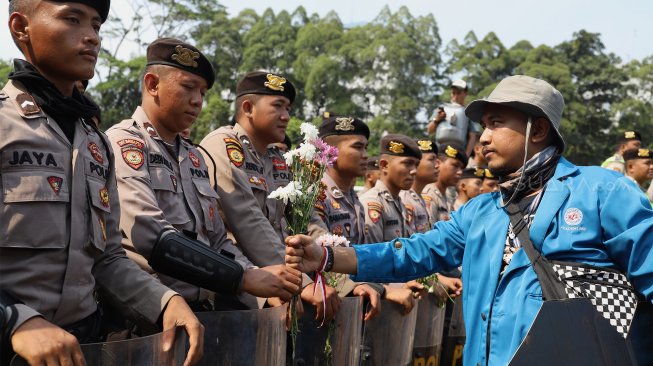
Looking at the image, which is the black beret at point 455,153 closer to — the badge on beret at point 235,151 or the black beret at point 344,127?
the black beret at point 344,127

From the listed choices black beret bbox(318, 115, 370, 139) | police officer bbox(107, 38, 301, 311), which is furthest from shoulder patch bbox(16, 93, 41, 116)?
black beret bbox(318, 115, 370, 139)

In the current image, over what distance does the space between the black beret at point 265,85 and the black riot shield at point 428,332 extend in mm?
1911

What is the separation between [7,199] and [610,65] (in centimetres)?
4094

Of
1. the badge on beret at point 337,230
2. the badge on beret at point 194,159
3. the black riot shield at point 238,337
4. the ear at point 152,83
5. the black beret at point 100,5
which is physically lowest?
the badge on beret at point 337,230

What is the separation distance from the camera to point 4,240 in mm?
2438

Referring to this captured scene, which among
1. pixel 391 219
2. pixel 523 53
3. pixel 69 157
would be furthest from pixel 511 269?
pixel 523 53

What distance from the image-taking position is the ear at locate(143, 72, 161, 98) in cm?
412

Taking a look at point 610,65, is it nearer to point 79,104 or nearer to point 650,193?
point 650,193

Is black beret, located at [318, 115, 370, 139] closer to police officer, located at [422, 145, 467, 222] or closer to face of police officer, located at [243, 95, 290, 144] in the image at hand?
face of police officer, located at [243, 95, 290, 144]

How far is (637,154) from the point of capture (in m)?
11.0

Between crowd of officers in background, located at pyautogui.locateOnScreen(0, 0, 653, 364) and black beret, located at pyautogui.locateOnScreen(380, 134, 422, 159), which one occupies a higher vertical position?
crowd of officers in background, located at pyautogui.locateOnScreen(0, 0, 653, 364)

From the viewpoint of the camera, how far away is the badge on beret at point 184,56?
4.14m

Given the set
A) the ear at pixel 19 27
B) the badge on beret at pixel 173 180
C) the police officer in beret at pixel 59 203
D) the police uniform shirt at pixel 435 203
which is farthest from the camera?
the police uniform shirt at pixel 435 203

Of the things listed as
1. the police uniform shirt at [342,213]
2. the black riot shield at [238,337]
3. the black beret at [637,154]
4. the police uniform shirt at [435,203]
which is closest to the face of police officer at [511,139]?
the black riot shield at [238,337]
